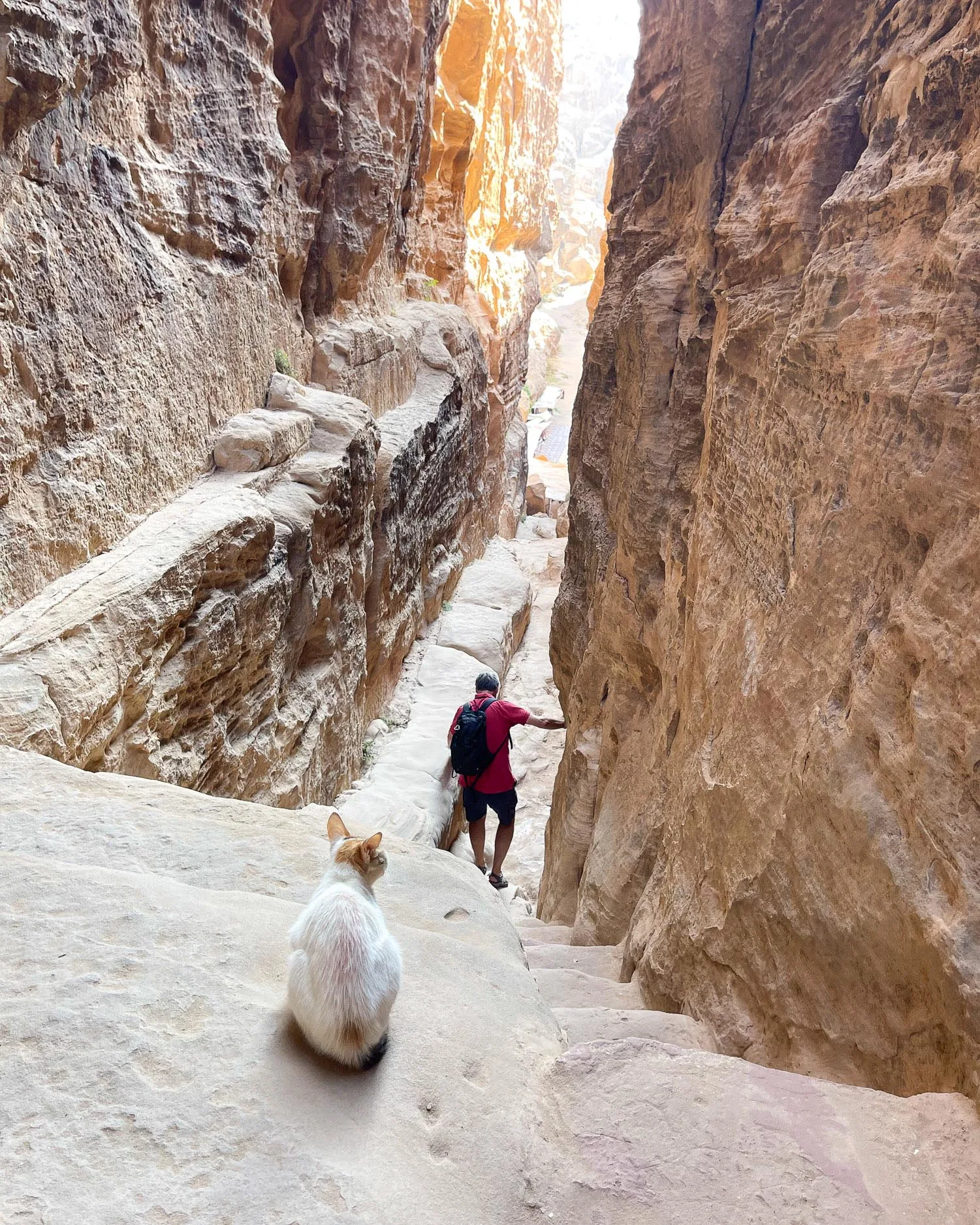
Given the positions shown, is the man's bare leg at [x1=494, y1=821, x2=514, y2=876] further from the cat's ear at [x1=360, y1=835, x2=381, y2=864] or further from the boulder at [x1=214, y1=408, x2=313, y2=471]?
the cat's ear at [x1=360, y1=835, x2=381, y2=864]

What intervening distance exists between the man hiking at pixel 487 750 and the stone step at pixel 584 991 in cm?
188

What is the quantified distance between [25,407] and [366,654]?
405cm

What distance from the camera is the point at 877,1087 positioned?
1.93 metres

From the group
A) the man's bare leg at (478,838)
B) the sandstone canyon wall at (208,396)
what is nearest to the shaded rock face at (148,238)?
the sandstone canyon wall at (208,396)

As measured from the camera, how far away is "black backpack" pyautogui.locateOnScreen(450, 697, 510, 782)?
538 cm

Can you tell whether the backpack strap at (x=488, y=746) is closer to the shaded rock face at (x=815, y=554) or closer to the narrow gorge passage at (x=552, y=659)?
the narrow gorge passage at (x=552, y=659)

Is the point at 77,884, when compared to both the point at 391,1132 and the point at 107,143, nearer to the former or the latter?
the point at 391,1132

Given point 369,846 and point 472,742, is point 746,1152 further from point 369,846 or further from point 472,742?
point 472,742

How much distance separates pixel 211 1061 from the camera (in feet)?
5.12

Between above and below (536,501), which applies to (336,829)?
above

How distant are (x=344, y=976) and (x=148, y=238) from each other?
4.41 m

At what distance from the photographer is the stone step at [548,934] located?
5.07m

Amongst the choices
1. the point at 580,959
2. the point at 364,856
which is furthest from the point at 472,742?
the point at 364,856

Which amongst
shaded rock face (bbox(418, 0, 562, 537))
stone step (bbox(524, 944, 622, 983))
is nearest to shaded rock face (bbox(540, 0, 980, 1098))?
stone step (bbox(524, 944, 622, 983))
